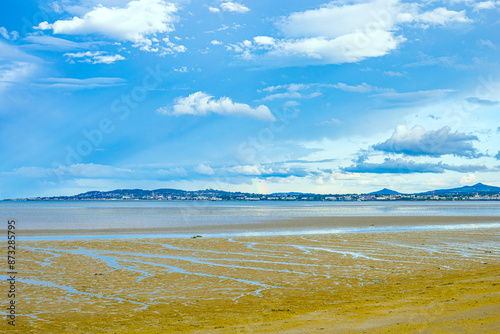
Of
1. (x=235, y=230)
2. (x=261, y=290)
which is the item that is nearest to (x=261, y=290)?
(x=261, y=290)

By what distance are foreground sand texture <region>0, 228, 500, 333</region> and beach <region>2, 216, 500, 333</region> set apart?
38 mm

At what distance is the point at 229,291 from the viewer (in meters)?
16.0

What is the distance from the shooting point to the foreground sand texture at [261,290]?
1115 cm

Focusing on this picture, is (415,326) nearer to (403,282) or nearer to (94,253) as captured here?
(403,282)

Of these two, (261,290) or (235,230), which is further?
(235,230)

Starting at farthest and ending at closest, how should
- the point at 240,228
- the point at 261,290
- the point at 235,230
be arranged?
the point at 240,228
the point at 235,230
the point at 261,290

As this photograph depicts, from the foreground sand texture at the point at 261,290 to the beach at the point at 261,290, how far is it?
0.04 meters

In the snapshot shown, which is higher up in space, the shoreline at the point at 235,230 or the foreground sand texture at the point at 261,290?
the foreground sand texture at the point at 261,290

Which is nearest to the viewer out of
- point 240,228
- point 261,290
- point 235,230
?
point 261,290

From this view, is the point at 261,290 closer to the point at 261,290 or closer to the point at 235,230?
the point at 261,290

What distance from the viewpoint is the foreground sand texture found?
11148 millimetres

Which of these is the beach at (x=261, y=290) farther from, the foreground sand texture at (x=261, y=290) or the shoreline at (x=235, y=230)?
the shoreline at (x=235, y=230)

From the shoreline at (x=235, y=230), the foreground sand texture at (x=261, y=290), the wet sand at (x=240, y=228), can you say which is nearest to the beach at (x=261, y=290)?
the foreground sand texture at (x=261, y=290)

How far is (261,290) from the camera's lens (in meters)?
16.1
